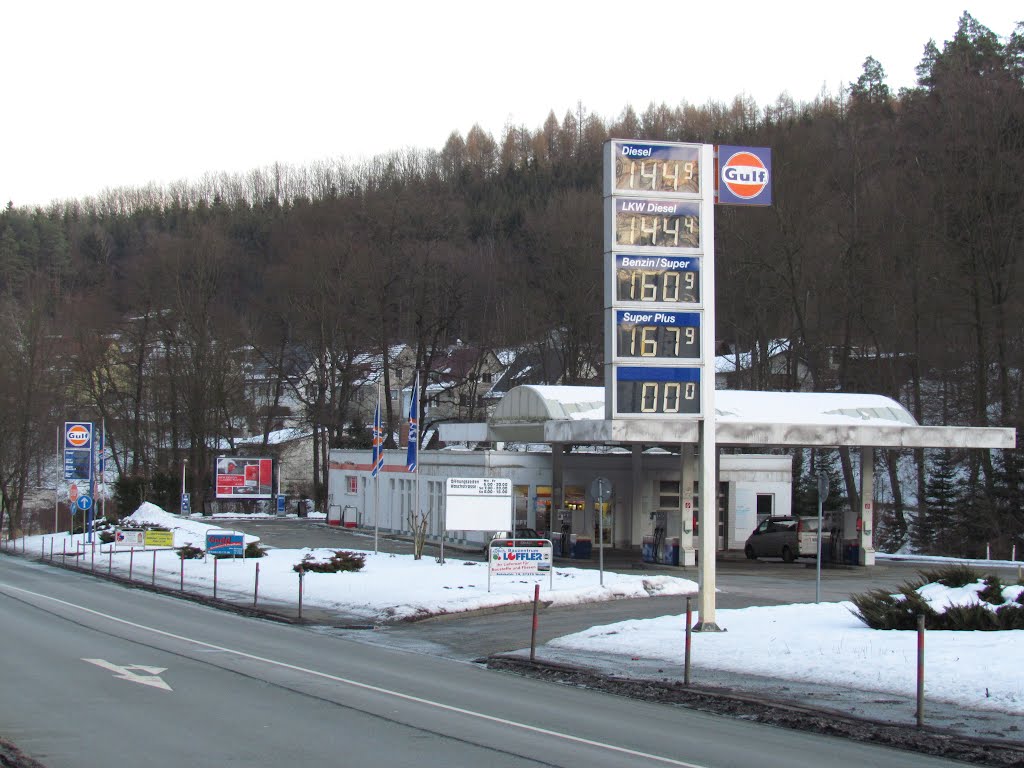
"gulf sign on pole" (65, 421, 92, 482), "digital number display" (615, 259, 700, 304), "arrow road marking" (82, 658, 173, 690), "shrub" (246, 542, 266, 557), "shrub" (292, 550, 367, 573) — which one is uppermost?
"digital number display" (615, 259, 700, 304)

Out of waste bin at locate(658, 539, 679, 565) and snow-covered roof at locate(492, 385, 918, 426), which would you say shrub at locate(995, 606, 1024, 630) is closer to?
snow-covered roof at locate(492, 385, 918, 426)

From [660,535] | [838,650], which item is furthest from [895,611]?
[660,535]

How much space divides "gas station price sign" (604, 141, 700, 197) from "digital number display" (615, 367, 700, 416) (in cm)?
300

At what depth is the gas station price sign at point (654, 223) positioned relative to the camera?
62.4 ft

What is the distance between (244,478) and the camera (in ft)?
226

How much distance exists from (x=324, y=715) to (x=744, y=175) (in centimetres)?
1181

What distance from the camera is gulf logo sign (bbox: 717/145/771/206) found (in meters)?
19.2

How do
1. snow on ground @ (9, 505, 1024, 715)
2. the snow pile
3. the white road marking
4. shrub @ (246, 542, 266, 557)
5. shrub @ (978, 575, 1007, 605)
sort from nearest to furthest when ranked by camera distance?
the white road marking → the snow pile → snow on ground @ (9, 505, 1024, 715) → shrub @ (978, 575, 1007, 605) → shrub @ (246, 542, 266, 557)

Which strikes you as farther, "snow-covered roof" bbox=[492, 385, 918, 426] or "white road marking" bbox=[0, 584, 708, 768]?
"snow-covered roof" bbox=[492, 385, 918, 426]

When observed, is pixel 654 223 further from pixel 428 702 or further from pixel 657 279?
pixel 428 702

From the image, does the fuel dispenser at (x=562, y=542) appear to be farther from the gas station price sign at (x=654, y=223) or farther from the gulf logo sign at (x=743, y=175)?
the gulf logo sign at (x=743, y=175)

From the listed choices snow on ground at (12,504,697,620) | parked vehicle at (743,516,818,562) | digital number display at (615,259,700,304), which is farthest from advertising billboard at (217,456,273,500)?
digital number display at (615,259,700,304)

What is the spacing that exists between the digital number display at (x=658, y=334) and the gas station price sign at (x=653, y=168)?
6.75 ft

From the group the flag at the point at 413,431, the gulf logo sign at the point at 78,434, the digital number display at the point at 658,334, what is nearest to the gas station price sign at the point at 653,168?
the digital number display at the point at 658,334
